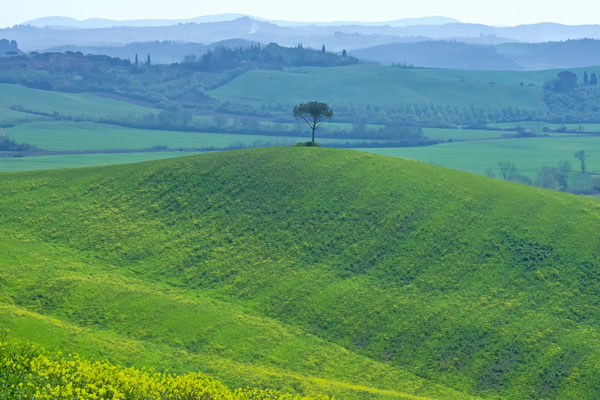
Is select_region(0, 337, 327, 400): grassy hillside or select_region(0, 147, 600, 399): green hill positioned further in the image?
select_region(0, 147, 600, 399): green hill

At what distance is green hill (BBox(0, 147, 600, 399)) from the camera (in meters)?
67.4

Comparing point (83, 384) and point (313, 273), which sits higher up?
point (83, 384)

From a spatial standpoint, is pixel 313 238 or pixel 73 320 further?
pixel 313 238

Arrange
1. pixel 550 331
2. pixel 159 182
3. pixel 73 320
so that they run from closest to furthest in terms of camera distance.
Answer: pixel 73 320 < pixel 550 331 < pixel 159 182

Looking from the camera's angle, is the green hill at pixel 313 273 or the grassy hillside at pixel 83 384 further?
the green hill at pixel 313 273

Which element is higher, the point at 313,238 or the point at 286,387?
the point at 313,238

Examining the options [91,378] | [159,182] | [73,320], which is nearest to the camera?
[91,378]

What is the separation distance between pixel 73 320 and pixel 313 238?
34803 millimetres

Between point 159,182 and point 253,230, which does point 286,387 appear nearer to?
point 253,230

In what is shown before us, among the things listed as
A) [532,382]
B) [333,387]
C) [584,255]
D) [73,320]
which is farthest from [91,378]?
[584,255]

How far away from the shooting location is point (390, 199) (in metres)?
103

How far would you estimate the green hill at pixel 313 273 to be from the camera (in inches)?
2655

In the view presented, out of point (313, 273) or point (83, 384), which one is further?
point (313, 273)

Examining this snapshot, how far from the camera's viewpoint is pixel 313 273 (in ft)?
281
